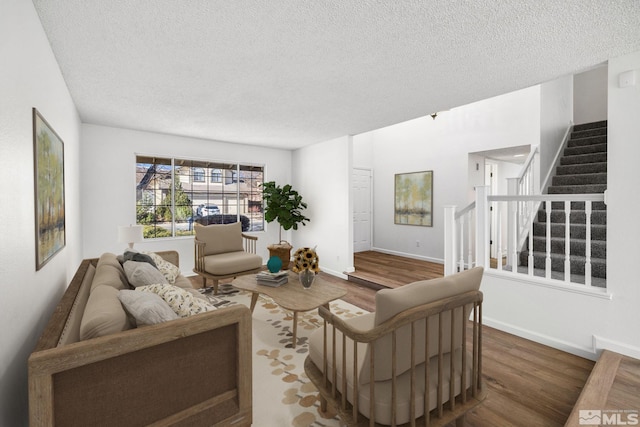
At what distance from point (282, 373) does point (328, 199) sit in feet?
11.6

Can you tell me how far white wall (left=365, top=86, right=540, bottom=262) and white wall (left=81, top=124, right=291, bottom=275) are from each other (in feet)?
13.7

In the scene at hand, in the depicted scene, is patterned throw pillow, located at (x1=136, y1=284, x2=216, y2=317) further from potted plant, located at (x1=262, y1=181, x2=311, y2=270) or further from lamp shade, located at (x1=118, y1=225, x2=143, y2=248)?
potted plant, located at (x1=262, y1=181, x2=311, y2=270)

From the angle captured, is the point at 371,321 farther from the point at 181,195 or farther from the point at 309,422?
the point at 181,195

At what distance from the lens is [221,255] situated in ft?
14.4

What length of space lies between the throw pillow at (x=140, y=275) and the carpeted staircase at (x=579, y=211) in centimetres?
375

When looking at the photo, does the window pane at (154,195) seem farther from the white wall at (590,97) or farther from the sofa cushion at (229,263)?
the white wall at (590,97)

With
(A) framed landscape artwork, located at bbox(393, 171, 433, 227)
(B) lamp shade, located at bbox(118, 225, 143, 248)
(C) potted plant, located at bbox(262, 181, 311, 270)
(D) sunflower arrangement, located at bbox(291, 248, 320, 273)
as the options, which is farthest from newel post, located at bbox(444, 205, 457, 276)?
(B) lamp shade, located at bbox(118, 225, 143, 248)

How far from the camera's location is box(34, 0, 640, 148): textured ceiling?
5.73 ft

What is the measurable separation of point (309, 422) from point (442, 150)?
216 inches

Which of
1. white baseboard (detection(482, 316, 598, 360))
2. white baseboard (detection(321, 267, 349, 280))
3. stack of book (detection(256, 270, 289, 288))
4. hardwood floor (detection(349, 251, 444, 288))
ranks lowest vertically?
white baseboard (detection(482, 316, 598, 360))

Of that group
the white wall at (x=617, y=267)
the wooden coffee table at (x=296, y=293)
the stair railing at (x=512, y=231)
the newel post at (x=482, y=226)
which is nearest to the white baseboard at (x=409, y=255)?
the stair railing at (x=512, y=231)

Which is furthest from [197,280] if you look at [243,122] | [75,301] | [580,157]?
[580,157]

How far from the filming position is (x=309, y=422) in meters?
1.76

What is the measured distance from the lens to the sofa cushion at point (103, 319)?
3.96 ft
